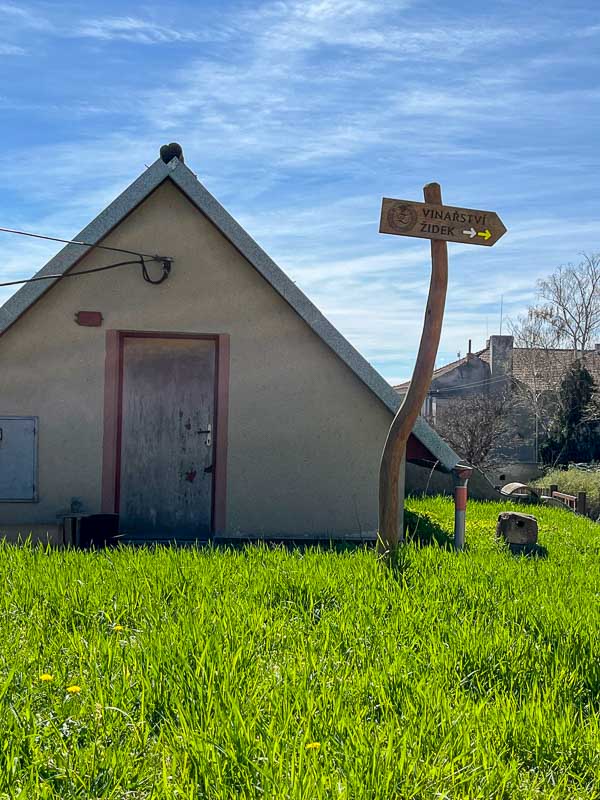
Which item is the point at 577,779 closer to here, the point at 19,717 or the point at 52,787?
the point at 52,787

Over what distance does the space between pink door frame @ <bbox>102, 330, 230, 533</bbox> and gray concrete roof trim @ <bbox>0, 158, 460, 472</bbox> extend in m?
0.94

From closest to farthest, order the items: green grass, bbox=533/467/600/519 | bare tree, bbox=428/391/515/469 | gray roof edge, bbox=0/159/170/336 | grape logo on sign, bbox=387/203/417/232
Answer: grape logo on sign, bbox=387/203/417/232 < gray roof edge, bbox=0/159/170/336 < green grass, bbox=533/467/600/519 < bare tree, bbox=428/391/515/469

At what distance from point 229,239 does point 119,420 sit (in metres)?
2.45

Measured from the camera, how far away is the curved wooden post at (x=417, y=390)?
24.2 feet

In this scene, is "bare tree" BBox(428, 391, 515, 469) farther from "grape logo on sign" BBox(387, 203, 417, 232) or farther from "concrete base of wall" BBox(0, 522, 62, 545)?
"grape logo on sign" BBox(387, 203, 417, 232)

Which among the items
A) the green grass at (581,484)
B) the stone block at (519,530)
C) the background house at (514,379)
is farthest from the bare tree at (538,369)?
the stone block at (519,530)

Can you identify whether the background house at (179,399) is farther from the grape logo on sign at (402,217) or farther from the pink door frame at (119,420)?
the grape logo on sign at (402,217)

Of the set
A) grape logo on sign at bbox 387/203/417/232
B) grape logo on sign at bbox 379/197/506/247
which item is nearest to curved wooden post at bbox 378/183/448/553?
grape logo on sign at bbox 379/197/506/247

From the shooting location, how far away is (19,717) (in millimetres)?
3744

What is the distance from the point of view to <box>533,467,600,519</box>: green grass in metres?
24.0

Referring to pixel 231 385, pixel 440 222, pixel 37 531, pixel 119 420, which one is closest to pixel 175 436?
pixel 119 420

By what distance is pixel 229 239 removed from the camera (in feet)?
32.0

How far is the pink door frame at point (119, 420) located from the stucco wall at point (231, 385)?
0.08m

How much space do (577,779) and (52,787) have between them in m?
2.05
